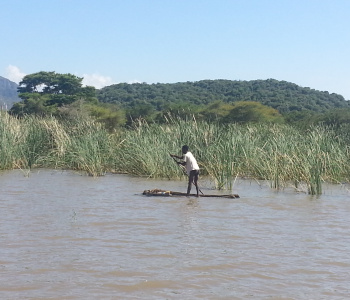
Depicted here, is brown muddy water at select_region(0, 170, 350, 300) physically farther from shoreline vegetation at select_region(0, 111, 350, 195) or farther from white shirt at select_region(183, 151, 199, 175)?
Result: shoreline vegetation at select_region(0, 111, 350, 195)

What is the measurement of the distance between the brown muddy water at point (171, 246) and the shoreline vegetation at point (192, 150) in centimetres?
155

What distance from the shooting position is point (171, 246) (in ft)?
32.6

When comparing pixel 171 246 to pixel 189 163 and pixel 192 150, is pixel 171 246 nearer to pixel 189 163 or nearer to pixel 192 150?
pixel 189 163

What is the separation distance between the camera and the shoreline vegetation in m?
18.1

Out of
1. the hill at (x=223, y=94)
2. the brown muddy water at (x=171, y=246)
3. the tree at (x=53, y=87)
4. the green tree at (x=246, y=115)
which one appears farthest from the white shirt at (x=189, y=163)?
the hill at (x=223, y=94)

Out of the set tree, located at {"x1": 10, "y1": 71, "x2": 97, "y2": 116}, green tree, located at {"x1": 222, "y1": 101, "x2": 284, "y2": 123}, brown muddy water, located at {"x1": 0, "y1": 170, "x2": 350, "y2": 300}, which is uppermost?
tree, located at {"x1": 10, "y1": 71, "x2": 97, "y2": 116}

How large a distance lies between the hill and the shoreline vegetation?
56560 millimetres

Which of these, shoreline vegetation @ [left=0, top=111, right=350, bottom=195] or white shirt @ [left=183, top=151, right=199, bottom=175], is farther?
shoreline vegetation @ [left=0, top=111, right=350, bottom=195]

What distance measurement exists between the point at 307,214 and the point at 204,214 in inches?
86.8

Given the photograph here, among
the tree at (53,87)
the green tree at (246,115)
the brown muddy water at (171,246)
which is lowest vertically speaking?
the brown muddy water at (171,246)

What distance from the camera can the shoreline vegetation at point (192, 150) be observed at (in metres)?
18.1

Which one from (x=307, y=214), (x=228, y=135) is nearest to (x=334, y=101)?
(x=228, y=135)

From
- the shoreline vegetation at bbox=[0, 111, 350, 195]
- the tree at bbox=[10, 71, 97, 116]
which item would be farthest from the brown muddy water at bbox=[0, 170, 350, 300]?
the tree at bbox=[10, 71, 97, 116]

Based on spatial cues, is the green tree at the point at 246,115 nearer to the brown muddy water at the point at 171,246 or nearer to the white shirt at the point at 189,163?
the brown muddy water at the point at 171,246
